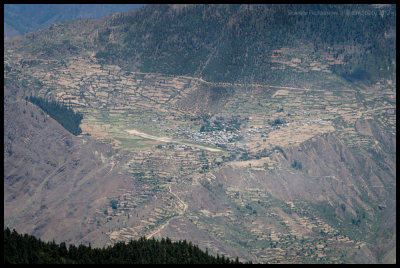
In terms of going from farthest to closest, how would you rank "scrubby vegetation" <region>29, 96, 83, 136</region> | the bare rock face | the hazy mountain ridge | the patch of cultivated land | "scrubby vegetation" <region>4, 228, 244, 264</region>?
"scrubby vegetation" <region>29, 96, 83, 136</region> < the hazy mountain ridge < the bare rock face < the patch of cultivated land < "scrubby vegetation" <region>4, 228, 244, 264</region>

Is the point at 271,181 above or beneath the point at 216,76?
beneath

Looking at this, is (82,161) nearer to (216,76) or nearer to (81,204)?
(81,204)

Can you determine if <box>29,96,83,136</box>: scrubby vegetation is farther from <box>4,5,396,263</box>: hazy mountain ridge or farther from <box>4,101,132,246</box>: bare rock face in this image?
<box>4,101,132,246</box>: bare rock face

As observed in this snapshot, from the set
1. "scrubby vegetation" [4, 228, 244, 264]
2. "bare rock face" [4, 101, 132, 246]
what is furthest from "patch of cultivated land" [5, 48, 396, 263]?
"scrubby vegetation" [4, 228, 244, 264]

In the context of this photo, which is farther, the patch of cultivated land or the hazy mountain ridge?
the hazy mountain ridge

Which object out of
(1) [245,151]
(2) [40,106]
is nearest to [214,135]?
(1) [245,151]

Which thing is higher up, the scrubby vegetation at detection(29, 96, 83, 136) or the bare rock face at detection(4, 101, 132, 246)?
the scrubby vegetation at detection(29, 96, 83, 136)

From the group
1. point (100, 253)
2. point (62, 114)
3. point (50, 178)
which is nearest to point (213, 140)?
point (62, 114)

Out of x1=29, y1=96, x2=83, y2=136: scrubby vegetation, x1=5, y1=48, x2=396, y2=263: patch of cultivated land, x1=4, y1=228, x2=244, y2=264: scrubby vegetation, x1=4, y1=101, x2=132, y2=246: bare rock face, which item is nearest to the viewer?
x1=4, y1=228, x2=244, y2=264: scrubby vegetation

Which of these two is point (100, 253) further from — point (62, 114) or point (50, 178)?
point (62, 114)

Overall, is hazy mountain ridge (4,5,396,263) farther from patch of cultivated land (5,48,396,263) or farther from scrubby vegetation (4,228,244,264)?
scrubby vegetation (4,228,244,264)

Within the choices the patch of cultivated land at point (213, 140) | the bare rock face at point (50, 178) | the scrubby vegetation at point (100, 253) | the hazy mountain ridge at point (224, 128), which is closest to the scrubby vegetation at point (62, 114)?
the patch of cultivated land at point (213, 140)
